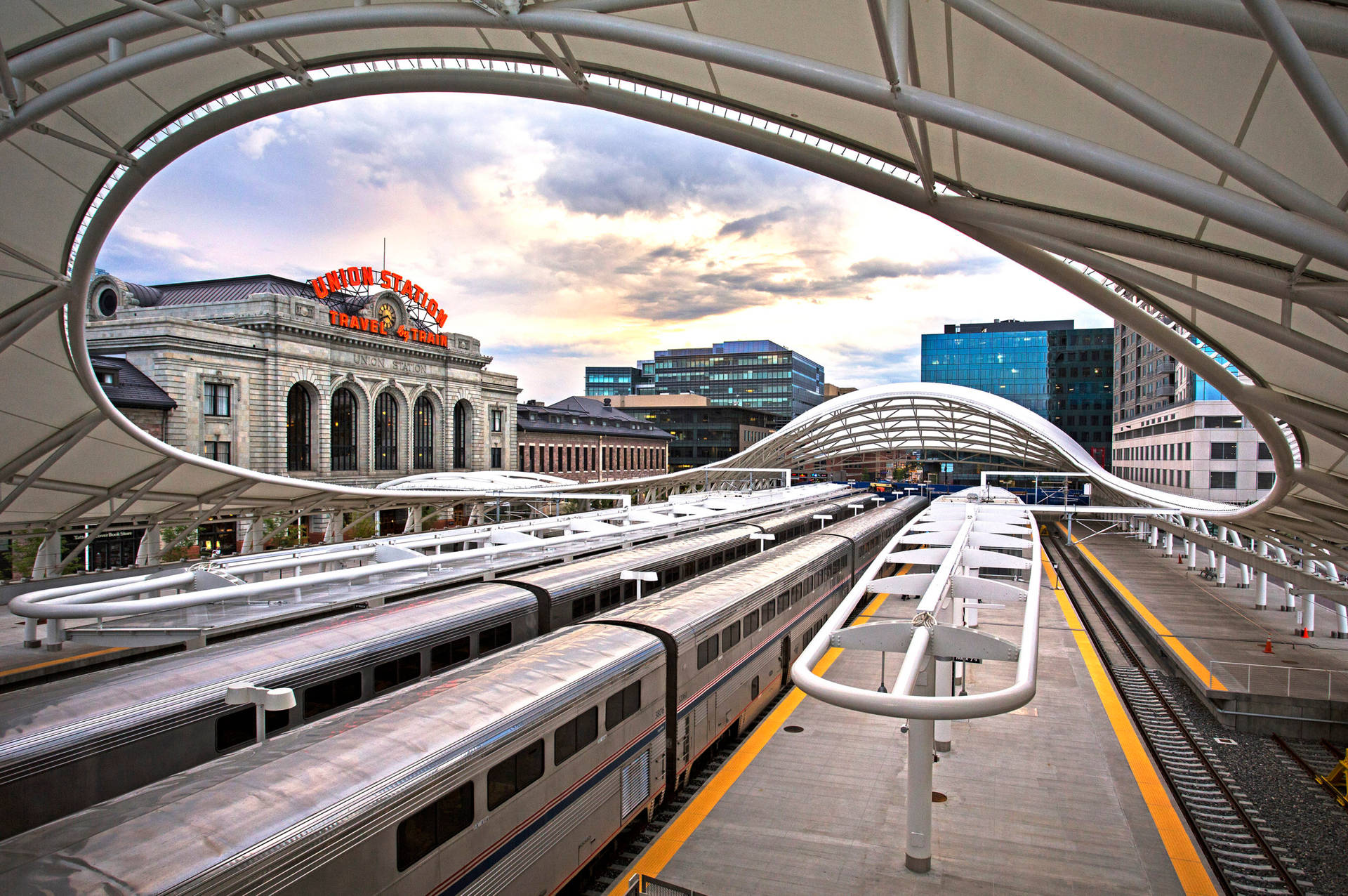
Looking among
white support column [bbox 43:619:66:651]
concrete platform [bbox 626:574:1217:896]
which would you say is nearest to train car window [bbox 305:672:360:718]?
concrete platform [bbox 626:574:1217:896]

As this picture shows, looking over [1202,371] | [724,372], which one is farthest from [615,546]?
[724,372]

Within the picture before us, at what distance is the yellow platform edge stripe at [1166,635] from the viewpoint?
19969mm

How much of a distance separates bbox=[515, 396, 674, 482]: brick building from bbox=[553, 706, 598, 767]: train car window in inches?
2168

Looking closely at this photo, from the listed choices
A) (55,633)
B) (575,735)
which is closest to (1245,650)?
(575,735)

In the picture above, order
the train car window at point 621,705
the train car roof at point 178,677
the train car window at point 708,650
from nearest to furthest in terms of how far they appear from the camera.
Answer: the train car roof at point 178,677 → the train car window at point 621,705 → the train car window at point 708,650

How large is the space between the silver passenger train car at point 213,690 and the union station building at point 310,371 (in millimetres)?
35685

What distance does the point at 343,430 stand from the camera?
1999 inches

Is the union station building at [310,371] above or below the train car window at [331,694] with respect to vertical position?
above

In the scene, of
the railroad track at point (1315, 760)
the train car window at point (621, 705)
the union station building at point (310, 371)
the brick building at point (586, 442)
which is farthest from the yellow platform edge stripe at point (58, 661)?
the brick building at point (586, 442)

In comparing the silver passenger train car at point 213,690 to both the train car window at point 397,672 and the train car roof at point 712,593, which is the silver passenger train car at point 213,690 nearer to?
the train car window at point 397,672

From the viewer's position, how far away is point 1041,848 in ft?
38.5

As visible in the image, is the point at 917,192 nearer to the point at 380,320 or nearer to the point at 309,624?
the point at 309,624

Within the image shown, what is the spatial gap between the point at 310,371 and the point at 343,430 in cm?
513

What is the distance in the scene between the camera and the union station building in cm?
4103
